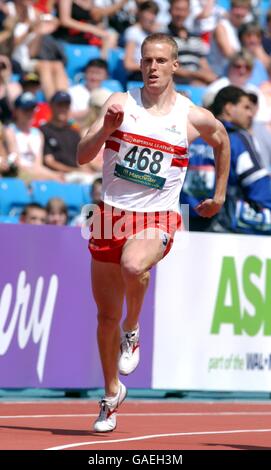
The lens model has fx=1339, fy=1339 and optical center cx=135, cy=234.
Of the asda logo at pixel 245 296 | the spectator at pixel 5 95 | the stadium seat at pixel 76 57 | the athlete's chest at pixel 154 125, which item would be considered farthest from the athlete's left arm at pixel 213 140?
the stadium seat at pixel 76 57

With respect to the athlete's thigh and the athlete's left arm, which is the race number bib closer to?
the athlete's left arm

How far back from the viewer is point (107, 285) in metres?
9.19

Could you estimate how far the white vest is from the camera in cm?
907

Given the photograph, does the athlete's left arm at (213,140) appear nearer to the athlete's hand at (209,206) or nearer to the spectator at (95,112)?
the athlete's hand at (209,206)

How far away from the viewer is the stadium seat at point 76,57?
18.9 meters

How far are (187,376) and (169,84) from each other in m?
4.28

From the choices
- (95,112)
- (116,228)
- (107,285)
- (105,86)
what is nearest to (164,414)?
(107,285)

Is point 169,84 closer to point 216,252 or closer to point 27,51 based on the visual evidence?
point 216,252

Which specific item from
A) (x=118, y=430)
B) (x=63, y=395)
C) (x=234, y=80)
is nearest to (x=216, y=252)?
(x=63, y=395)

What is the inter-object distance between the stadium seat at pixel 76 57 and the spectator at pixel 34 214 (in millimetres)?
4698

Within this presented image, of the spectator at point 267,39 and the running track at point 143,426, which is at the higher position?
the spectator at point 267,39

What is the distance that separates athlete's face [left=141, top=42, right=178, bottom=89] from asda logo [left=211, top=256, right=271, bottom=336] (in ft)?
13.4

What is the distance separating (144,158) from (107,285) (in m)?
0.91

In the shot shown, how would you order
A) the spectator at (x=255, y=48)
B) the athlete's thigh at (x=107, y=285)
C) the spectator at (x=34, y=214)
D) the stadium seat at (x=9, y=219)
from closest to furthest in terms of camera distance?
the athlete's thigh at (x=107, y=285) < the spectator at (x=34, y=214) < the stadium seat at (x=9, y=219) < the spectator at (x=255, y=48)
